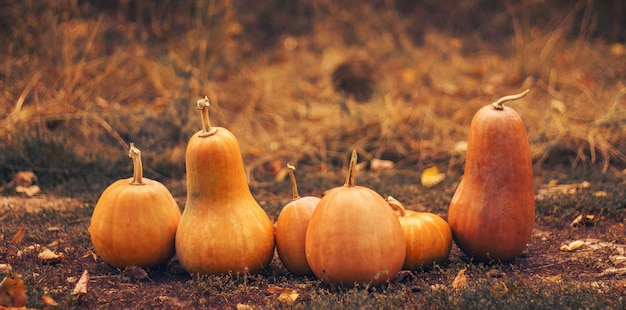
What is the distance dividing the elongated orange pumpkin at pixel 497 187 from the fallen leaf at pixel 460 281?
0.27 m

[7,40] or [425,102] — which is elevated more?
[7,40]

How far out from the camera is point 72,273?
128 inches

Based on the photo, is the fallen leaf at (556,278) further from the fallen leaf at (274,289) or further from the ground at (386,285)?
the fallen leaf at (274,289)

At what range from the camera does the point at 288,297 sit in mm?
2867


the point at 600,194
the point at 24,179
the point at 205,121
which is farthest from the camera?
the point at 24,179

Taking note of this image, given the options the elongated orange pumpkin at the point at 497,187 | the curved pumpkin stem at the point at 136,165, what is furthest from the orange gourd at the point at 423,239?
the curved pumpkin stem at the point at 136,165

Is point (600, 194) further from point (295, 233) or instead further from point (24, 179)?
point (24, 179)

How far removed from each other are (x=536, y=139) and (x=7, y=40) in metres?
4.61

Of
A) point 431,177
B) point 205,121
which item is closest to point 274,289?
point 205,121

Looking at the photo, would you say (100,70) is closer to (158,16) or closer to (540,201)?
(158,16)

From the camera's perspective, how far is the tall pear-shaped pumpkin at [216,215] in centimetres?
306

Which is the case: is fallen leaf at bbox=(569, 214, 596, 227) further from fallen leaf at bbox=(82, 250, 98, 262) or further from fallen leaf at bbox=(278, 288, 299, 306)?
fallen leaf at bbox=(82, 250, 98, 262)

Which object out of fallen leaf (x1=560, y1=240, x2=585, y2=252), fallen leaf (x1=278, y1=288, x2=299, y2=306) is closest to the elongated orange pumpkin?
fallen leaf (x1=560, y1=240, x2=585, y2=252)

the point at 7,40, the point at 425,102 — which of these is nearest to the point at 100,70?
the point at 7,40
